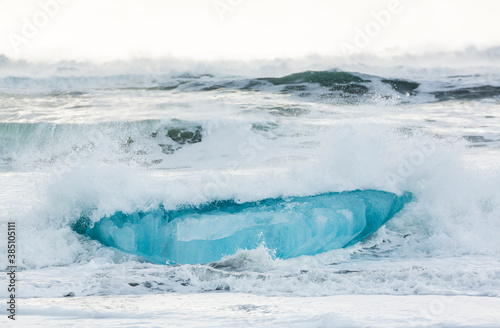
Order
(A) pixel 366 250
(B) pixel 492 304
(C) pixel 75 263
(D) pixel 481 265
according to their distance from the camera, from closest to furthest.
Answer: (B) pixel 492 304 < (D) pixel 481 265 < (C) pixel 75 263 < (A) pixel 366 250

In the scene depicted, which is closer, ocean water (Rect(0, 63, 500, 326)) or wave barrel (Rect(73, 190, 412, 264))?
ocean water (Rect(0, 63, 500, 326))

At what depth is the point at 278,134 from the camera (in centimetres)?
1384

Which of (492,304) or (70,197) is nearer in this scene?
(492,304)

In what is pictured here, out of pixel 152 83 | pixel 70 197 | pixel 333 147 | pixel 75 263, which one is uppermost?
pixel 152 83

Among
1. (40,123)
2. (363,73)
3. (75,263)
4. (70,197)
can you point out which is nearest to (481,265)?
(75,263)

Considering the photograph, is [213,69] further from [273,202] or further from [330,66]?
[273,202]

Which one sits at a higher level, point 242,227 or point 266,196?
point 266,196

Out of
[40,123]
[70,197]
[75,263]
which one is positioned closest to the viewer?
[75,263]

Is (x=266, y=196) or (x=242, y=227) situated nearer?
(x=242, y=227)

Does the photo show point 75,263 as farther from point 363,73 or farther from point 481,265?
point 363,73

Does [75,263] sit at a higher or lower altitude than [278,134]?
lower

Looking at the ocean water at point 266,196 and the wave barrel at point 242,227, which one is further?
the wave barrel at point 242,227

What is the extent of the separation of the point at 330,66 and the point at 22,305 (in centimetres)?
1951

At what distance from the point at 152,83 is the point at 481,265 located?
61.1 ft
